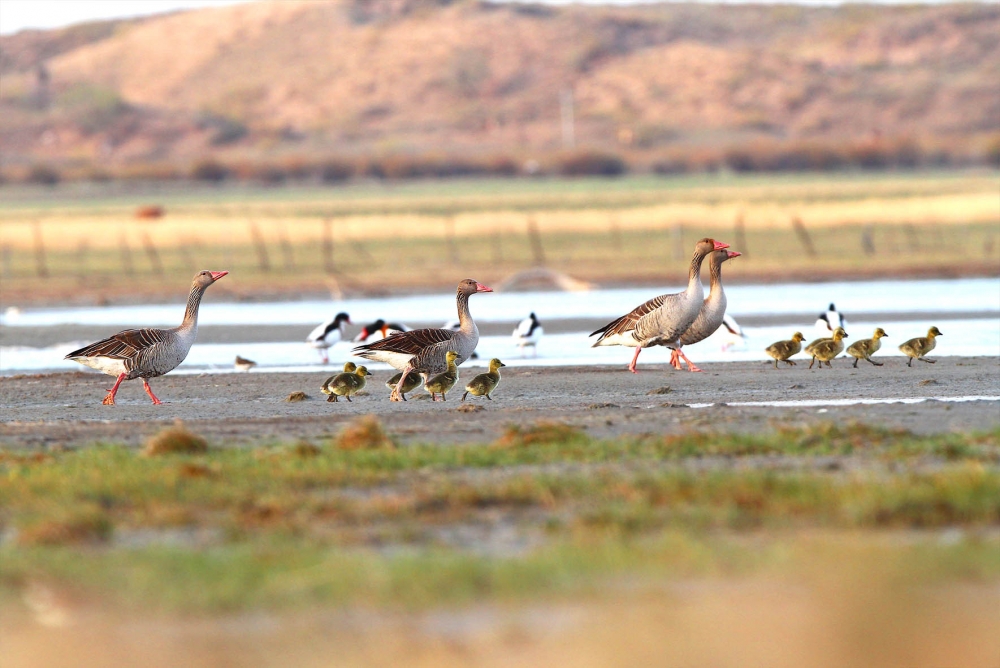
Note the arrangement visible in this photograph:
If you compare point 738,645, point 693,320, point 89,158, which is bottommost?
point 738,645

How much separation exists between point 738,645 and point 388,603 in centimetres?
164

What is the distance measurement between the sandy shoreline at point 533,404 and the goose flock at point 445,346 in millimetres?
244

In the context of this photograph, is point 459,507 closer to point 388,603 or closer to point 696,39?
point 388,603

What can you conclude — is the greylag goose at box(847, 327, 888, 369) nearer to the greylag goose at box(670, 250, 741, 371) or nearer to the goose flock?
the goose flock

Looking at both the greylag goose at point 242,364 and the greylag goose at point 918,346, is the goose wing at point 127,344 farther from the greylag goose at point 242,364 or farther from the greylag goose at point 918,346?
the greylag goose at point 918,346

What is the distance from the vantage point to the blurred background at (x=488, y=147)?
40.0 m

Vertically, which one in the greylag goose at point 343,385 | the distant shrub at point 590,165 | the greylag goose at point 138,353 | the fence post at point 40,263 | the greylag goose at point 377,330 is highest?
the distant shrub at point 590,165

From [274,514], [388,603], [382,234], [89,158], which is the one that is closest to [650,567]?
[388,603]

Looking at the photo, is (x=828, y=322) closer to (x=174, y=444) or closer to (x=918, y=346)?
(x=918, y=346)

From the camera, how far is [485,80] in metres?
154

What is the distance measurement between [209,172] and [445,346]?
3044 inches

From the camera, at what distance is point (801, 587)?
7.29 m

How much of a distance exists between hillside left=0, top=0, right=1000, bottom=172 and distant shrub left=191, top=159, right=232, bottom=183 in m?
22.3

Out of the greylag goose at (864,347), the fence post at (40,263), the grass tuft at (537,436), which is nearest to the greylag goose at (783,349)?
the greylag goose at (864,347)
